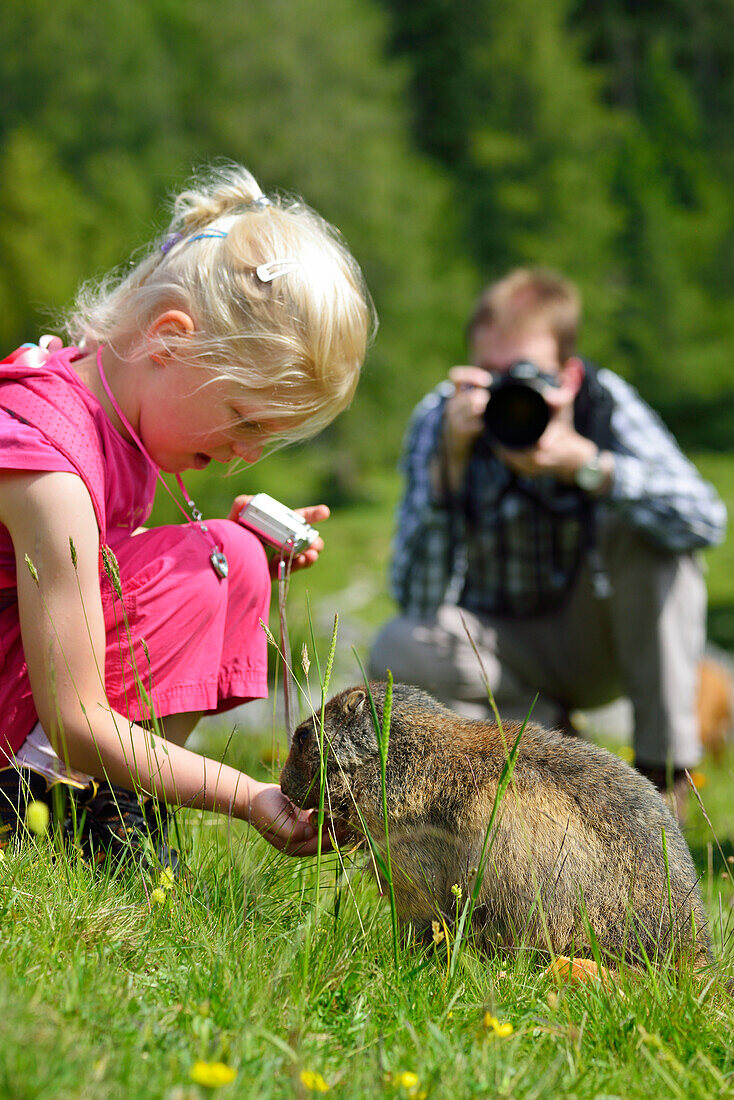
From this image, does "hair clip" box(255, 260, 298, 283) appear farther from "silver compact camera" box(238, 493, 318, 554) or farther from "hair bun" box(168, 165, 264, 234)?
"silver compact camera" box(238, 493, 318, 554)

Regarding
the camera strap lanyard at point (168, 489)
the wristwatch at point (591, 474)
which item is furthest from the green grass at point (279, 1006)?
the wristwatch at point (591, 474)

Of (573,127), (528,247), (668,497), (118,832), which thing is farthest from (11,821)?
(573,127)

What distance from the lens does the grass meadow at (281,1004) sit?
1.23 metres

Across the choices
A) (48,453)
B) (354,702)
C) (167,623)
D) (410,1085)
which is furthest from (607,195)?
(410,1085)

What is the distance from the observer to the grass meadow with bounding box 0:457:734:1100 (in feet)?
4.05

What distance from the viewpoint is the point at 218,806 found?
1925 mm

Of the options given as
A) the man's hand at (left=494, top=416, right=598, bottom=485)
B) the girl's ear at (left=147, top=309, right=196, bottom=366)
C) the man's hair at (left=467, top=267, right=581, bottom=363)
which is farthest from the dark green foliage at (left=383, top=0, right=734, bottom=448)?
the girl's ear at (left=147, top=309, right=196, bottom=366)

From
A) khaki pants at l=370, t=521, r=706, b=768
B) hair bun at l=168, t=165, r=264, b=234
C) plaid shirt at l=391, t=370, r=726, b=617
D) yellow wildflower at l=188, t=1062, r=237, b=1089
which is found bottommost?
khaki pants at l=370, t=521, r=706, b=768

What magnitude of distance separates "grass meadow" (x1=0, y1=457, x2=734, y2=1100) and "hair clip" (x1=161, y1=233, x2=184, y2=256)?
129 cm

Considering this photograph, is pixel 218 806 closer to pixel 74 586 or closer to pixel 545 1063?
pixel 74 586

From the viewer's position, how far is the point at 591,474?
12.1 ft

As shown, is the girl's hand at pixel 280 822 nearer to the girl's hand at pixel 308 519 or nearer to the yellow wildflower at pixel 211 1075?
the girl's hand at pixel 308 519

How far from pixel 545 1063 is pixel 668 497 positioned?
266 cm

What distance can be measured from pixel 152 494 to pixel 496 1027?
139 centimetres
